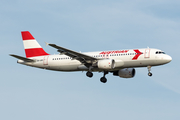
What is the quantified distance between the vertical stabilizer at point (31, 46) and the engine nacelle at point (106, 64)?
11.1m

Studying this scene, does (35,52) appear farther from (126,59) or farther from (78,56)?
(126,59)

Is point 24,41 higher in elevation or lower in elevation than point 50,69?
higher

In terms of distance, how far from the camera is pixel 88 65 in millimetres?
51625

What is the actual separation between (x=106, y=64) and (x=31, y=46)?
1485 cm

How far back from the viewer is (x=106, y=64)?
49.3 metres

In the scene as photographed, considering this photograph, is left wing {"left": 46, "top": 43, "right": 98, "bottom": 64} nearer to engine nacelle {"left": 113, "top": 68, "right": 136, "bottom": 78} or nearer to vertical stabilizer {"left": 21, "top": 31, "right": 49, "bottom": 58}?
engine nacelle {"left": 113, "top": 68, "right": 136, "bottom": 78}

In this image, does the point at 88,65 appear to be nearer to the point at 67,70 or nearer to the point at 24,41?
the point at 67,70

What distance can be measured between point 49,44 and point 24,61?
12.5 metres

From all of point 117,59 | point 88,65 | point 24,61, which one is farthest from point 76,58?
point 24,61

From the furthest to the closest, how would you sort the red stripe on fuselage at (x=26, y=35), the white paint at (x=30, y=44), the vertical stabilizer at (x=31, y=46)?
the red stripe on fuselage at (x=26, y=35)
the white paint at (x=30, y=44)
the vertical stabilizer at (x=31, y=46)

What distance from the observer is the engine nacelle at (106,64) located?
4919 cm

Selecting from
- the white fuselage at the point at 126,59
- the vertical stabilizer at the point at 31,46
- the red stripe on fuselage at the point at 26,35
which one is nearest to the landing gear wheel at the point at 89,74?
the white fuselage at the point at 126,59

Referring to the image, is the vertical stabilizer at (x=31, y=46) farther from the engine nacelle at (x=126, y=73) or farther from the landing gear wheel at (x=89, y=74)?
the engine nacelle at (x=126, y=73)

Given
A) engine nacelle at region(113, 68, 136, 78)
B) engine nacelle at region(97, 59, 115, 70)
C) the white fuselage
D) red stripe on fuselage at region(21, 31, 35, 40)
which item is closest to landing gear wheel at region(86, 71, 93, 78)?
the white fuselage
